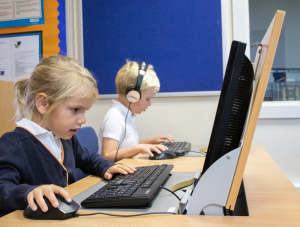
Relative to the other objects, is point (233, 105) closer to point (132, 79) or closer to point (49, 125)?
point (49, 125)

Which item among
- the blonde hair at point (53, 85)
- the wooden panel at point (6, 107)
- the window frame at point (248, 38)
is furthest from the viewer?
the window frame at point (248, 38)

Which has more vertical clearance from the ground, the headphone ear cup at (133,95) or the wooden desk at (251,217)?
the headphone ear cup at (133,95)

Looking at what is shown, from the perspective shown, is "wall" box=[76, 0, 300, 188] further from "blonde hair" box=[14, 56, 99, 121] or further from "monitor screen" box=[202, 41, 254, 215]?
"monitor screen" box=[202, 41, 254, 215]

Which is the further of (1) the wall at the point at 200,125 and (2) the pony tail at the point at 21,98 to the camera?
(1) the wall at the point at 200,125

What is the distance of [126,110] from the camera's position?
1.51m

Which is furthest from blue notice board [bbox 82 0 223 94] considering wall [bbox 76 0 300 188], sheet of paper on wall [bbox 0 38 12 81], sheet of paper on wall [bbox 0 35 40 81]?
sheet of paper on wall [bbox 0 38 12 81]

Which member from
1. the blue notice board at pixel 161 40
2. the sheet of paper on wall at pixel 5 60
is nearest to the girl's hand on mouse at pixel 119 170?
the blue notice board at pixel 161 40

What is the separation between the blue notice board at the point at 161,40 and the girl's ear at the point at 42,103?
101cm

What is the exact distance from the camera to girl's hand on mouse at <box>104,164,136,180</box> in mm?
805

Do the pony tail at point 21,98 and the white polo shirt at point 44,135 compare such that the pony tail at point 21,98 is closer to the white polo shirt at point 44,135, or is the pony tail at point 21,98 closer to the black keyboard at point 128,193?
the white polo shirt at point 44,135

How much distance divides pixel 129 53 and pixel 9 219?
148cm

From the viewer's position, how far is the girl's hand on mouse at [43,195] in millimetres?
500

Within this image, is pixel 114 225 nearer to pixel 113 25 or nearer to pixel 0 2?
pixel 113 25

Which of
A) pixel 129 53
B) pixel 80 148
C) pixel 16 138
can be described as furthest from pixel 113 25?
pixel 16 138
